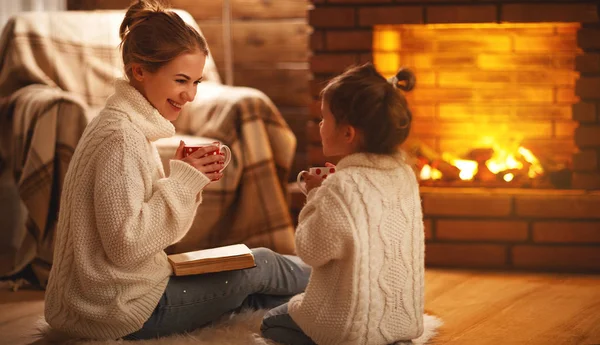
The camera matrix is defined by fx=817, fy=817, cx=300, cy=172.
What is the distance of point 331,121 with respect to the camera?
5.25 feet

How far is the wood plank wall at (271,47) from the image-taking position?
3.42 metres

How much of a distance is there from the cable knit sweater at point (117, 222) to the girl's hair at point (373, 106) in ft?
1.14

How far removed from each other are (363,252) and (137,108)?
0.59m

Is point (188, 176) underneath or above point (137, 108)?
underneath

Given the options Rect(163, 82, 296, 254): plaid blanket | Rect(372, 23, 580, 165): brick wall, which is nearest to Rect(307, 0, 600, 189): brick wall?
Rect(372, 23, 580, 165): brick wall

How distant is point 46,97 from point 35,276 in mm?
533

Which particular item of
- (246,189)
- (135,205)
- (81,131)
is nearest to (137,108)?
(135,205)

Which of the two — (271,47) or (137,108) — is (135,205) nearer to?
(137,108)

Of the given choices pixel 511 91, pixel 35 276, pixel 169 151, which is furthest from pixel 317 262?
pixel 511 91

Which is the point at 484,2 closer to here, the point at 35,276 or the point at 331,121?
the point at 331,121

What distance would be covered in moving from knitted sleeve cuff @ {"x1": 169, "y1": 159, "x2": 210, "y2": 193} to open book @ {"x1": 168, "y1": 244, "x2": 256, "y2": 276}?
175 millimetres

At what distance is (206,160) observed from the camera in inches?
68.0

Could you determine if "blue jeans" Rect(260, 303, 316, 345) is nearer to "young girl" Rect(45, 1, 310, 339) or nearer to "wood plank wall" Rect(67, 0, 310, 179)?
"young girl" Rect(45, 1, 310, 339)

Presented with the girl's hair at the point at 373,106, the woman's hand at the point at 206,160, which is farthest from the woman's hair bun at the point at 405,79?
the woman's hand at the point at 206,160
